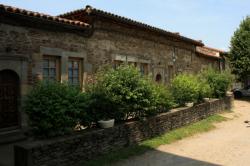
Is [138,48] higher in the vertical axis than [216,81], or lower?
higher

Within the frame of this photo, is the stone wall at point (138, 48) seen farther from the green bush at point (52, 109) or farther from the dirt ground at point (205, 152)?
the dirt ground at point (205, 152)

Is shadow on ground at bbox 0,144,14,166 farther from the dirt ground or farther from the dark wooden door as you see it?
the dirt ground

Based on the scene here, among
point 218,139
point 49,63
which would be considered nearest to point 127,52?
point 49,63

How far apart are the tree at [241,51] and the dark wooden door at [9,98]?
63.2ft

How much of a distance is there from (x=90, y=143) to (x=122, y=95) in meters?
2.04

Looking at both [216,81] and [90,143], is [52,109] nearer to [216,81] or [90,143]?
[90,143]

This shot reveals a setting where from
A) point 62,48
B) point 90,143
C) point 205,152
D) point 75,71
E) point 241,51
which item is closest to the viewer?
point 90,143

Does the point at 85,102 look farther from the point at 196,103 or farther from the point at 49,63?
the point at 196,103

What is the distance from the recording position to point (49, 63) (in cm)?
1028

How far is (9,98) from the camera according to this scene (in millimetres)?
9148

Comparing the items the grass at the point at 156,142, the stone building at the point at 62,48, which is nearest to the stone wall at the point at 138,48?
the stone building at the point at 62,48

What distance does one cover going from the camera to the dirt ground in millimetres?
7353

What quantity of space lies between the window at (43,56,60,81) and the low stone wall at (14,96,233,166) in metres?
3.40

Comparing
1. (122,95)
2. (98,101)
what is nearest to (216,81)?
(122,95)
